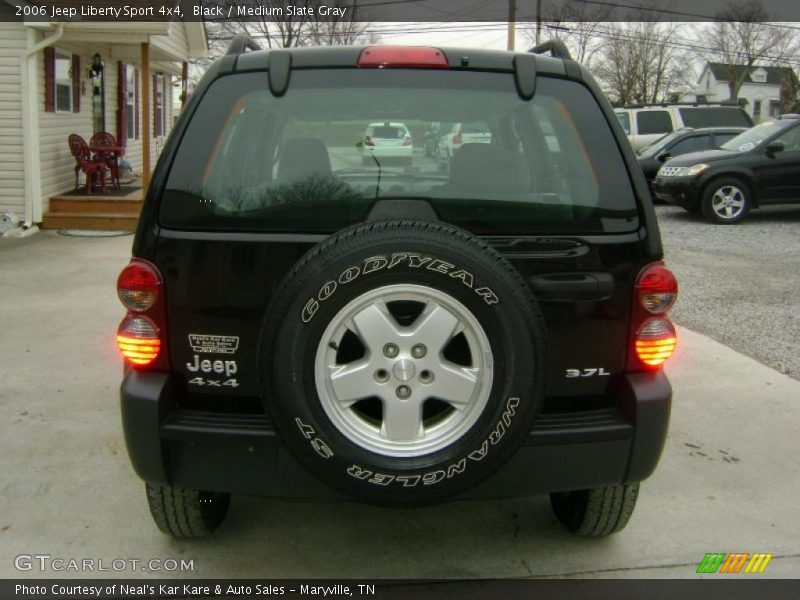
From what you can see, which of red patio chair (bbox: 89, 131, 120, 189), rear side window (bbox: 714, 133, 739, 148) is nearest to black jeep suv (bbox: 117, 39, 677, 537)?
red patio chair (bbox: 89, 131, 120, 189)

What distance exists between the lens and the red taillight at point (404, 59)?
289cm

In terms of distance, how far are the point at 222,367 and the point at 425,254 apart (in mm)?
837

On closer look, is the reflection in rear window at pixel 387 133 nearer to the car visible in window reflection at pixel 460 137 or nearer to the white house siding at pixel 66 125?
the car visible in window reflection at pixel 460 137

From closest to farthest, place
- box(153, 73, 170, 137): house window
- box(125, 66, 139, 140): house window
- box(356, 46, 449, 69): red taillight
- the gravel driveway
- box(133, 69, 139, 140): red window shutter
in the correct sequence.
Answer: box(356, 46, 449, 69): red taillight < the gravel driveway < box(125, 66, 139, 140): house window < box(133, 69, 139, 140): red window shutter < box(153, 73, 170, 137): house window

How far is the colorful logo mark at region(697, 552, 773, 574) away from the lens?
3.21 metres

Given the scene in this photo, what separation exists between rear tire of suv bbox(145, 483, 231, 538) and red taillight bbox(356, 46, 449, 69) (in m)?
1.68

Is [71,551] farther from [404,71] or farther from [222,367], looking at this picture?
[404,71]

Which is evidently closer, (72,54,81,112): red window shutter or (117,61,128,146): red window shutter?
(72,54,81,112): red window shutter

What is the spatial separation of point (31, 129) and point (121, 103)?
4931 millimetres

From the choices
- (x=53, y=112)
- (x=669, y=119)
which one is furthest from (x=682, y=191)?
(x=53, y=112)

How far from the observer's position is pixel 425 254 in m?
2.42

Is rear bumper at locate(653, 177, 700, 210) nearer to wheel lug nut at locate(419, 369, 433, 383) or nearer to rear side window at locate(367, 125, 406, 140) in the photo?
rear side window at locate(367, 125, 406, 140)

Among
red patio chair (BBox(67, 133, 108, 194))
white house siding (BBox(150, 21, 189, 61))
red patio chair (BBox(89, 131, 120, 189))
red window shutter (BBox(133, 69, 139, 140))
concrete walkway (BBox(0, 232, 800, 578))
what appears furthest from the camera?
red window shutter (BBox(133, 69, 139, 140))

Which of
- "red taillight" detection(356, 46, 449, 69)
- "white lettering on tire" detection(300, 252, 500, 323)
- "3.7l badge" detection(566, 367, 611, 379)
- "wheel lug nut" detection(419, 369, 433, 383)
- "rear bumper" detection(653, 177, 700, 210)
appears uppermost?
"red taillight" detection(356, 46, 449, 69)
